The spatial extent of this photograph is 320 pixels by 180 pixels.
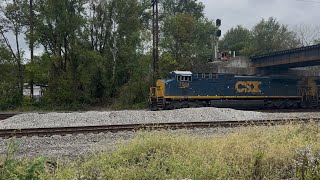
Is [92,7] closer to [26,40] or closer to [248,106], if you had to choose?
[26,40]

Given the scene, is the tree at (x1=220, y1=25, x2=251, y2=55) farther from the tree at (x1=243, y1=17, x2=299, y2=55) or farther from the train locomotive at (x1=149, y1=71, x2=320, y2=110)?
the train locomotive at (x1=149, y1=71, x2=320, y2=110)

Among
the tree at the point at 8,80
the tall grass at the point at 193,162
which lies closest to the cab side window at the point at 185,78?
the tree at the point at 8,80

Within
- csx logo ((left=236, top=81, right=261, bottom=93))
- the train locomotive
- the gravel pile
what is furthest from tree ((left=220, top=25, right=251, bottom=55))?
the gravel pile

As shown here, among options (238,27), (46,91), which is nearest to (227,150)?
(46,91)

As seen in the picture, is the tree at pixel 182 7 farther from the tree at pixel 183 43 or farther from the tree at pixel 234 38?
the tree at pixel 183 43

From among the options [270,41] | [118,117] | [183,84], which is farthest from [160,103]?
[270,41]

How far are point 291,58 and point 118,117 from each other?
22.3 meters

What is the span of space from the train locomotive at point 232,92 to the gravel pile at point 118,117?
14.8 feet

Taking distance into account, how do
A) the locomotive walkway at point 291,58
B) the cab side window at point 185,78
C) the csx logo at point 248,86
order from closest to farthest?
the cab side window at point 185,78, the csx logo at point 248,86, the locomotive walkway at point 291,58

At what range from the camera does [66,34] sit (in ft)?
91.7

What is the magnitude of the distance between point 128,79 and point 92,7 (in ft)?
27.1

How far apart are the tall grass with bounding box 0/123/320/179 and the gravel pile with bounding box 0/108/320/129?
8485mm

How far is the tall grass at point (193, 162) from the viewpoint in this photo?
4742 millimetres

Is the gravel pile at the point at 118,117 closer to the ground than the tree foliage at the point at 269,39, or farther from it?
closer to the ground
